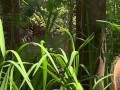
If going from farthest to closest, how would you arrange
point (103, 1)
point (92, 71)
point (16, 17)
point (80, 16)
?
point (16, 17) → point (80, 16) → point (103, 1) → point (92, 71)

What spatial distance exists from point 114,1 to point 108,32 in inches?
11.5

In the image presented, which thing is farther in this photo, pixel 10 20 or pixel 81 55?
pixel 10 20

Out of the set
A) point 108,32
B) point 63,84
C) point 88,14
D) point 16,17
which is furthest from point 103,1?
point 16,17

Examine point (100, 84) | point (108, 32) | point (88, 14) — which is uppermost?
point (88, 14)

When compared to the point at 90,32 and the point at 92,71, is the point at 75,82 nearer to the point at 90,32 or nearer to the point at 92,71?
the point at 92,71

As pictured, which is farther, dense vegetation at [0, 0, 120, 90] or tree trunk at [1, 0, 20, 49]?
tree trunk at [1, 0, 20, 49]

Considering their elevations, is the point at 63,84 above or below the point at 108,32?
below

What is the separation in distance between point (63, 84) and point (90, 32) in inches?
26.2

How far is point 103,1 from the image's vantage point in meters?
2.30

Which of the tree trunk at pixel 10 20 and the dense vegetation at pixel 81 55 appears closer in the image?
the dense vegetation at pixel 81 55

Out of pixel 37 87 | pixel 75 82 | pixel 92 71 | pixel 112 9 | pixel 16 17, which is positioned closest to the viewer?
pixel 75 82

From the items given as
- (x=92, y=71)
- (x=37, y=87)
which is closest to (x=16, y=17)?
(x=92, y=71)

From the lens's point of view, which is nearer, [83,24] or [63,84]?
[63,84]

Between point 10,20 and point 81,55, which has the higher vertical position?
point 10,20
